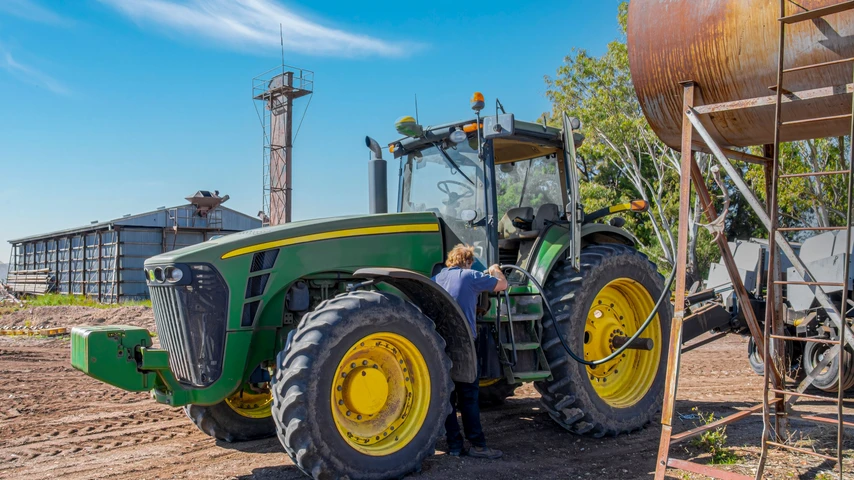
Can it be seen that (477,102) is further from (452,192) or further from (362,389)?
(362,389)

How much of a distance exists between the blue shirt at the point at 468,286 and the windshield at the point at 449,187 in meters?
0.68

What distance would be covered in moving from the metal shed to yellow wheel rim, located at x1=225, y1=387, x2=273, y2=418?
24641 millimetres

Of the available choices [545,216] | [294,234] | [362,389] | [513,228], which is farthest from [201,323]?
[545,216]

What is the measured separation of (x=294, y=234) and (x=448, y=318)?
4.36 feet

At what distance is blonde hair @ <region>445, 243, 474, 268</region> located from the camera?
5605mm

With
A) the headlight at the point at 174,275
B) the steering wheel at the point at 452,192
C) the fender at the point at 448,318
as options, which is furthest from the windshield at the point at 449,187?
the headlight at the point at 174,275

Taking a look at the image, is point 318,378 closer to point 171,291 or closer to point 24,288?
point 171,291

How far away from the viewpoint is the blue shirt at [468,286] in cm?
546

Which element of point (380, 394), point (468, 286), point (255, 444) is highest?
point (468, 286)

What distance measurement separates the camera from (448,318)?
554cm

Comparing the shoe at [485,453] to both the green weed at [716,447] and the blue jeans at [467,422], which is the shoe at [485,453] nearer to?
the blue jeans at [467,422]

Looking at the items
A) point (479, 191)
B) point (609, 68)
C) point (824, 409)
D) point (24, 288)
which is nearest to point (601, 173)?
point (609, 68)

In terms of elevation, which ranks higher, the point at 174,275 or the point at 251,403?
the point at 174,275

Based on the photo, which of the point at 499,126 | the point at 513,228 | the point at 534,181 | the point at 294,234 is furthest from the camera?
the point at 534,181
